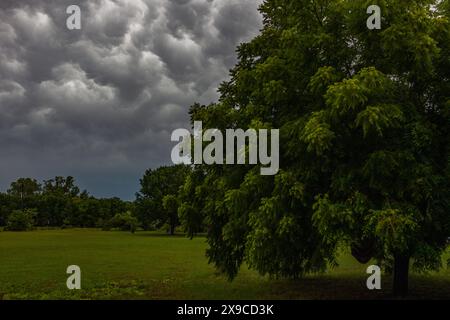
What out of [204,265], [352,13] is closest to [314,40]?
[352,13]

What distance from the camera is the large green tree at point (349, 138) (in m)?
14.8

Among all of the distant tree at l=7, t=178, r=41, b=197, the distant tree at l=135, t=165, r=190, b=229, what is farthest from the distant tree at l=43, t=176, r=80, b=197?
the distant tree at l=135, t=165, r=190, b=229

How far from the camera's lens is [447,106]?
16125 mm

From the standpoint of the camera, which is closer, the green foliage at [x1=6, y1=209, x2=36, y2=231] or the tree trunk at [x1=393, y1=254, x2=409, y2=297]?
the tree trunk at [x1=393, y1=254, x2=409, y2=297]

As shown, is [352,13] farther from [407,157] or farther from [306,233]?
[306,233]

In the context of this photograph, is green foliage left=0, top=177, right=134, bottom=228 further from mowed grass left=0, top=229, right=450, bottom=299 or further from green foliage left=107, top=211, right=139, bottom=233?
mowed grass left=0, top=229, right=450, bottom=299

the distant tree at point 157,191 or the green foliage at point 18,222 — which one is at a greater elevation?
the distant tree at point 157,191

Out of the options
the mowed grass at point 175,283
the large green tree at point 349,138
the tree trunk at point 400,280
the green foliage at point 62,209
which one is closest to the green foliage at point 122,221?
the green foliage at point 62,209

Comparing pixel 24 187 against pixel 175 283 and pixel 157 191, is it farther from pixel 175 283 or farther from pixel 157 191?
pixel 175 283

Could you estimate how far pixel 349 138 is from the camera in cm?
1603

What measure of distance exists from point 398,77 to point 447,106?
7.30ft

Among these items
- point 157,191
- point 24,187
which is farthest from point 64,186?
point 157,191

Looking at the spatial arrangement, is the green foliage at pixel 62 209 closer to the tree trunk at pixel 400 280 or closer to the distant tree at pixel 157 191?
the distant tree at pixel 157 191

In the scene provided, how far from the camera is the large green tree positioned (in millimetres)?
14805
